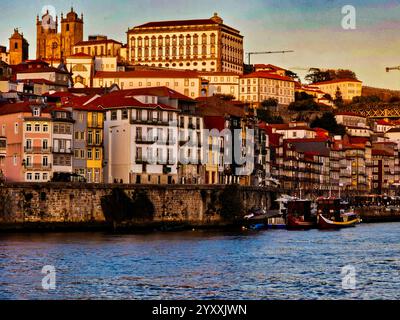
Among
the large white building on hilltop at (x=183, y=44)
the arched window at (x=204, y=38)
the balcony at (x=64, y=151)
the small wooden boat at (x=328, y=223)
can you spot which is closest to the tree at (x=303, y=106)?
the large white building on hilltop at (x=183, y=44)

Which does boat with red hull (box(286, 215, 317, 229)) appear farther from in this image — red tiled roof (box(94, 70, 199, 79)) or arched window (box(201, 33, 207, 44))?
arched window (box(201, 33, 207, 44))

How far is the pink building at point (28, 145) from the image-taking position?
73688 millimetres

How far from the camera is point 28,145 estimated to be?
73875mm

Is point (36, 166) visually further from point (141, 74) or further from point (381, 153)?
point (381, 153)

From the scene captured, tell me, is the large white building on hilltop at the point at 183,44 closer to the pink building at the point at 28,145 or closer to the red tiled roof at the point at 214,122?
the red tiled roof at the point at 214,122

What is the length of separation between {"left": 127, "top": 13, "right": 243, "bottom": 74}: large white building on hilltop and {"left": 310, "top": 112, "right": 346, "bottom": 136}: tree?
2019 centimetres

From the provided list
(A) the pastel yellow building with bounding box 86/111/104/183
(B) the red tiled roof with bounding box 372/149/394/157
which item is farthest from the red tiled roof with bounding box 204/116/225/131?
(B) the red tiled roof with bounding box 372/149/394/157

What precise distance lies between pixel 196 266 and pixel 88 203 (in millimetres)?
25559

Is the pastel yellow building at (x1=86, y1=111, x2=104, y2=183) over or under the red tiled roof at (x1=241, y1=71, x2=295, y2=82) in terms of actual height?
under

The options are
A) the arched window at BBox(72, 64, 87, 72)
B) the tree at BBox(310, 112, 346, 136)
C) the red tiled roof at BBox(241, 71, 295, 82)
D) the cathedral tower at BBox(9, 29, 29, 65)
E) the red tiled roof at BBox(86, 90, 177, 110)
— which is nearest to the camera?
the red tiled roof at BBox(86, 90, 177, 110)

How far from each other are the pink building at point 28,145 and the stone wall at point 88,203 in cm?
499

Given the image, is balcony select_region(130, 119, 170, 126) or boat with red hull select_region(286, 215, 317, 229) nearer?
balcony select_region(130, 119, 170, 126)

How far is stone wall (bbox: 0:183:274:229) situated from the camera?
6731 cm
